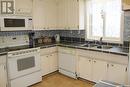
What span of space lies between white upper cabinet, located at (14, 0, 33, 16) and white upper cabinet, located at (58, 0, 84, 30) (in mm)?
Result: 984

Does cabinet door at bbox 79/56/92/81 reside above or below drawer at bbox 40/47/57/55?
below

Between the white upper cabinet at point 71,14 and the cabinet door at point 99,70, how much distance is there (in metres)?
1.13

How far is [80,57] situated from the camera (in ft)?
11.3

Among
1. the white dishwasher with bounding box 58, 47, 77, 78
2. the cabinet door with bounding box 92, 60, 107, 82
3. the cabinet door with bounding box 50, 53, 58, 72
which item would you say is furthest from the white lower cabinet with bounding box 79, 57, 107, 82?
the cabinet door with bounding box 50, 53, 58, 72

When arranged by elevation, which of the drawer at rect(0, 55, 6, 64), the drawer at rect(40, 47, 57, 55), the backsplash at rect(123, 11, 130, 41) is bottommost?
the drawer at rect(0, 55, 6, 64)

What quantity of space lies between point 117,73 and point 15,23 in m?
2.51

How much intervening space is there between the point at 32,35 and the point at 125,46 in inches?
95.1

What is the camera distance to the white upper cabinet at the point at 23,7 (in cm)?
316

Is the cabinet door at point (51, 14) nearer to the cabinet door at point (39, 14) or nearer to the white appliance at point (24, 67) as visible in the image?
the cabinet door at point (39, 14)

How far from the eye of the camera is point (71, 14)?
3791 mm

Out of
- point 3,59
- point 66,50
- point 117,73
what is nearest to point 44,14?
point 66,50

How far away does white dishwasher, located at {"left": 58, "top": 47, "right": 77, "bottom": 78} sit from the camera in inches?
142

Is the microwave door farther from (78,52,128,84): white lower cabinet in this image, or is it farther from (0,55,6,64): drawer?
(78,52,128,84): white lower cabinet

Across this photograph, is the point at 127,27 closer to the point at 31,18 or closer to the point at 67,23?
the point at 67,23
